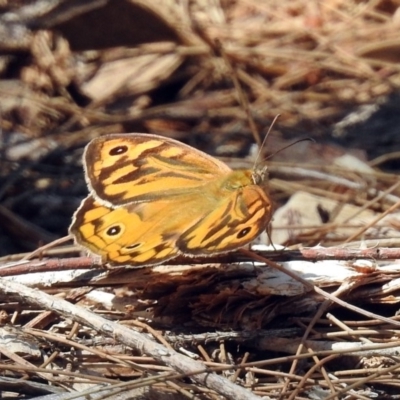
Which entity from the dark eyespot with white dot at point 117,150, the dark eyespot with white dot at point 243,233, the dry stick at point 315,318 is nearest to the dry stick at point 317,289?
the dry stick at point 315,318

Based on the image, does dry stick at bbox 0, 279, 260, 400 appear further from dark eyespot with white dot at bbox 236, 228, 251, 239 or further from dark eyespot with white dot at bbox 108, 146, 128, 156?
dark eyespot with white dot at bbox 108, 146, 128, 156

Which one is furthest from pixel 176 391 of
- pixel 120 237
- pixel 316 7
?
pixel 316 7

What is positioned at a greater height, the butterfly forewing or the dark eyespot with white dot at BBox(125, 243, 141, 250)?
the butterfly forewing

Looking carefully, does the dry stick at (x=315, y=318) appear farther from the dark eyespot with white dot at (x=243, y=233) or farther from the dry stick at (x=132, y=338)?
the dark eyespot with white dot at (x=243, y=233)

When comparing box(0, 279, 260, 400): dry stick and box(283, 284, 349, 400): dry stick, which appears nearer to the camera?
box(0, 279, 260, 400): dry stick

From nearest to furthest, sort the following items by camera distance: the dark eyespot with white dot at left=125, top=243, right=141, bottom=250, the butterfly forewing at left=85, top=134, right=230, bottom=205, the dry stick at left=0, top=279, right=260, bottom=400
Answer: the dry stick at left=0, top=279, right=260, bottom=400
the dark eyespot with white dot at left=125, top=243, right=141, bottom=250
the butterfly forewing at left=85, top=134, right=230, bottom=205

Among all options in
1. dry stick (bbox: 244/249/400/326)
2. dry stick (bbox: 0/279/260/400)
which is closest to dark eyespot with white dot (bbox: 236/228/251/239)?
dry stick (bbox: 244/249/400/326)

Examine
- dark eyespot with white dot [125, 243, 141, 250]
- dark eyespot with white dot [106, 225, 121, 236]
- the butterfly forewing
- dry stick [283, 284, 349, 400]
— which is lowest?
dry stick [283, 284, 349, 400]

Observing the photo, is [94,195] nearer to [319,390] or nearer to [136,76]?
[319,390]

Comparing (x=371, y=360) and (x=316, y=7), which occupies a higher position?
(x=316, y=7)
